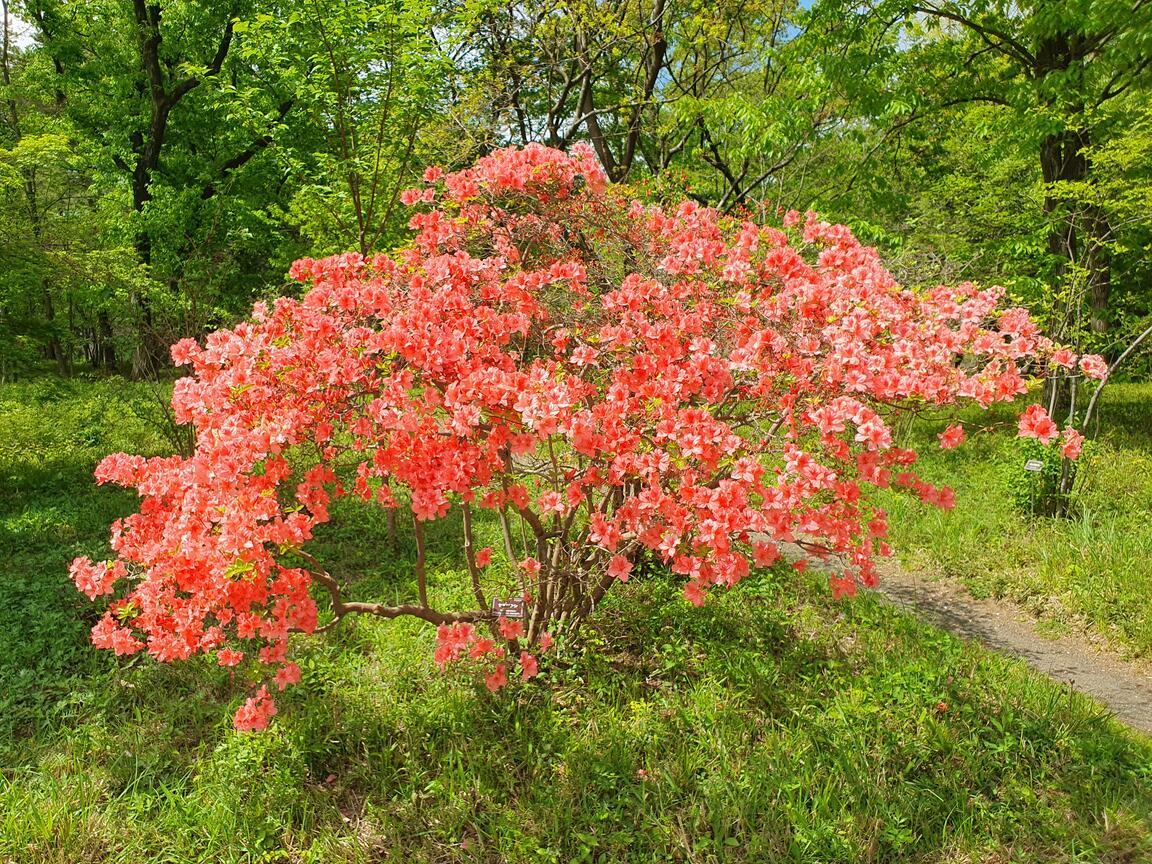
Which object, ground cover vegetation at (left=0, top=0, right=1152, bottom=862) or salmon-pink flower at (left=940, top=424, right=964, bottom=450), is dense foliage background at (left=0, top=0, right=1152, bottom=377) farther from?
salmon-pink flower at (left=940, top=424, right=964, bottom=450)

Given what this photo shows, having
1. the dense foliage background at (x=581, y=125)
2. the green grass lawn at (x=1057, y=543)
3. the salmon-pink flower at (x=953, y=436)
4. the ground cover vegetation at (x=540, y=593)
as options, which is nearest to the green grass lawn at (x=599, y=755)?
the ground cover vegetation at (x=540, y=593)

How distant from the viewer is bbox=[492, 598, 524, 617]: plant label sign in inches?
117

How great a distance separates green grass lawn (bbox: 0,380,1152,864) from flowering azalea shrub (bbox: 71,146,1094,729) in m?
0.46

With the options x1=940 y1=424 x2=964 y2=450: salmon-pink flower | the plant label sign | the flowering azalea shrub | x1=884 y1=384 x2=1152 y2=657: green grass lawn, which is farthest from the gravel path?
the plant label sign

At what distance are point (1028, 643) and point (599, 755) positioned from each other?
3139mm

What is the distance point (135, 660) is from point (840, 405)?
4097 millimetres

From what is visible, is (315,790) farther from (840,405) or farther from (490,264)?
(840,405)

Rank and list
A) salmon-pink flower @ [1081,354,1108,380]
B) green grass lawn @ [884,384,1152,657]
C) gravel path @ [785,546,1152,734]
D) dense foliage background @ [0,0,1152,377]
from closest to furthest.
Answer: salmon-pink flower @ [1081,354,1108,380] → gravel path @ [785,546,1152,734] → green grass lawn @ [884,384,1152,657] → dense foliage background @ [0,0,1152,377]

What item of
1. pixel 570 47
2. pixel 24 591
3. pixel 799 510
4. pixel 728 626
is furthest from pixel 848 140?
pixel 24 591

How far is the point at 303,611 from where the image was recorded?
251 cm

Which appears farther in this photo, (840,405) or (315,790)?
(315,790)

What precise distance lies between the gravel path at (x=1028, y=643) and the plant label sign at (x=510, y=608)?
282cm

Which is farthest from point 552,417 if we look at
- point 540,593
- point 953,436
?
point 953,436

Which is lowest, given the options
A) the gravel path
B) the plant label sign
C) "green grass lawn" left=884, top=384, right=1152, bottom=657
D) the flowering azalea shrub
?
the gravel path
